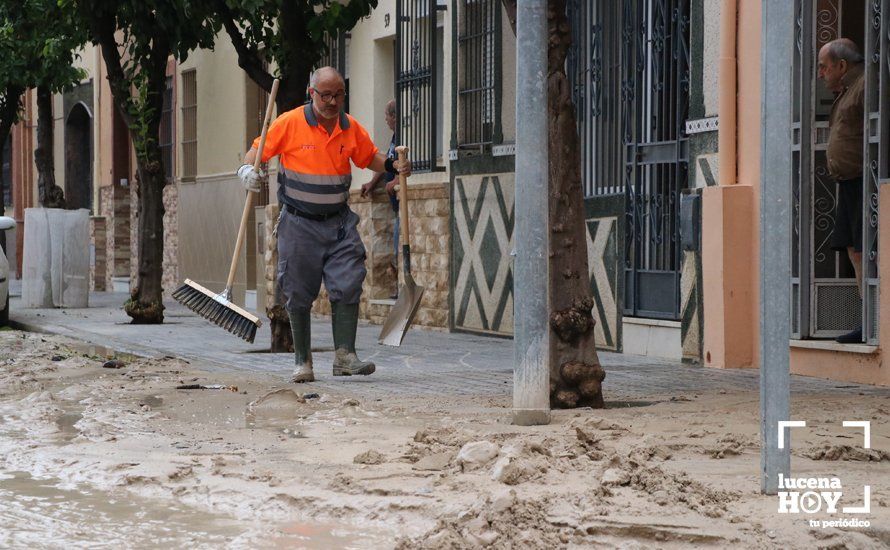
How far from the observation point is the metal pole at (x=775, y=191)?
5.16 m

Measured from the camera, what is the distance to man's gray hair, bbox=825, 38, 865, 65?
10398 millimetres

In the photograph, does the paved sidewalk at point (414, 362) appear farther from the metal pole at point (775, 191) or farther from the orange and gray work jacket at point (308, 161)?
the metal pole at point (775, 191)

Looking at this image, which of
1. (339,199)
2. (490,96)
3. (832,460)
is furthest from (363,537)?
(490,96)

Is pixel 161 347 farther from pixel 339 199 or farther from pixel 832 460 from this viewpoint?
pixel 832 460

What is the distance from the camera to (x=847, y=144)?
34.1 feet

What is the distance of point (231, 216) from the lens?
2302 centimetres

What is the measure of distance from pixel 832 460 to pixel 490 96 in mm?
9474

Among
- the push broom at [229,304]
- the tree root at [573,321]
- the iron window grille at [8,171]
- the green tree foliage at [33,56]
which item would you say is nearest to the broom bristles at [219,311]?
the push broom at [229,304]

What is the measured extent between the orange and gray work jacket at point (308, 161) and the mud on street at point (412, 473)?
1.67 meters

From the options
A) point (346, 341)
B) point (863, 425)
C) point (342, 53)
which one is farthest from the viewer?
point (342, 53)

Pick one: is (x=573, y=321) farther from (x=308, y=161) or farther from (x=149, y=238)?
(x=149, y=238)
